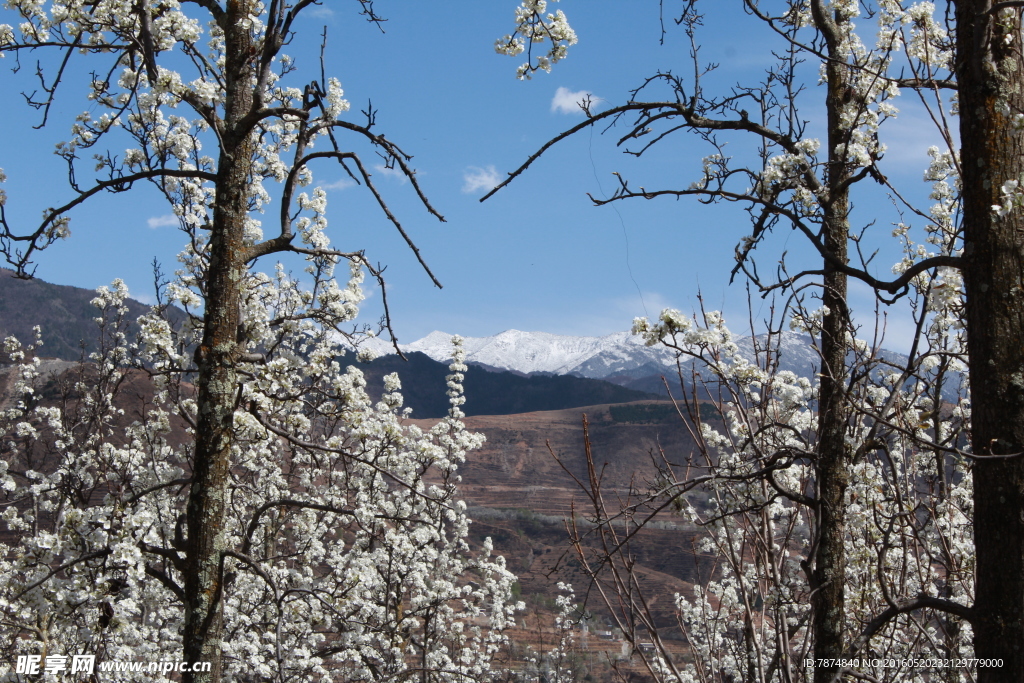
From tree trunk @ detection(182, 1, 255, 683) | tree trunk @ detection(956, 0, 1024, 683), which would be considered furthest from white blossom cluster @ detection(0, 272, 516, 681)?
tree trunk @ detection(956, 0, 1024, 683)

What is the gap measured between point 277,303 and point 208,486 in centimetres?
874

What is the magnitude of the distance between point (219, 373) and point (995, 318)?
362cm

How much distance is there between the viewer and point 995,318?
253cm

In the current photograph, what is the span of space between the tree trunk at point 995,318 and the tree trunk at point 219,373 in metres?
3.46

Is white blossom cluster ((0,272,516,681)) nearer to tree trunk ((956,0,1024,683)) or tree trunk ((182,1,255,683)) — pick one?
tree trunk ((182,1,255,683))

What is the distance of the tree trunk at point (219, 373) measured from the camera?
12.0 ft

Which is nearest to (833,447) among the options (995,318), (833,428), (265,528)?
(833,428)

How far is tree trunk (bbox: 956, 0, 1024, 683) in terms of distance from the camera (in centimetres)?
241

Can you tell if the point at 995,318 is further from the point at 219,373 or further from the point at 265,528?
the point at 265,528

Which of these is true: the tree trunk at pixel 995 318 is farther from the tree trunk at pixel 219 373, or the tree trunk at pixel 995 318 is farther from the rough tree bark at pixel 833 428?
the tree trunk at pixel 219 373

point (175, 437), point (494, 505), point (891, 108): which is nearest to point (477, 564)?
point (891, 108)

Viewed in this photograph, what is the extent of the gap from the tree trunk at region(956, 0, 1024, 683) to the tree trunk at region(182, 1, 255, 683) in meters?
3.46

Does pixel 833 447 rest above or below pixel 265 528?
above

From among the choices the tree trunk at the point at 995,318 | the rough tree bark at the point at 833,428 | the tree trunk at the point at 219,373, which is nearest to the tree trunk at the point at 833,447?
the rough tree bark at the point at 833,428
